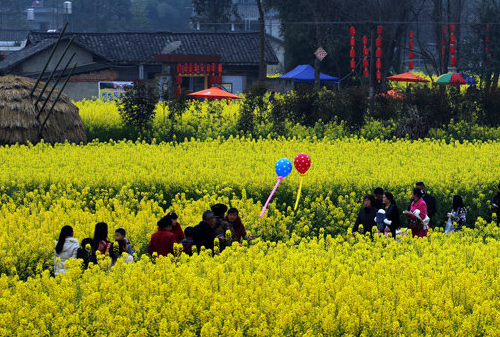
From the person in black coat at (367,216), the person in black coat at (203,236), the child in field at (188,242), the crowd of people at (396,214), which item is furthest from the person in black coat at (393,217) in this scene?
the child in field at (188,242)

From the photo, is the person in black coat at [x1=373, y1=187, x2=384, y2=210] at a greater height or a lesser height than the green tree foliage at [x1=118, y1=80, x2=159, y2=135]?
lesser

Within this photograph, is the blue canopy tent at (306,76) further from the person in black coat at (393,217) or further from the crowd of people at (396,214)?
the person in black coat at (393,217)

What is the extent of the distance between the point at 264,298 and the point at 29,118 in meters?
15.9

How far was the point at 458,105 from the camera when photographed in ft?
90.1

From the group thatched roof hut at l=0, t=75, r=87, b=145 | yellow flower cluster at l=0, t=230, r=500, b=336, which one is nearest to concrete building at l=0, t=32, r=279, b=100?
thatched roof hut at l=0, t=75, r=87, b=145

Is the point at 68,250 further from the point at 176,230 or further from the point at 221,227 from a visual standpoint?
the point at 221,227

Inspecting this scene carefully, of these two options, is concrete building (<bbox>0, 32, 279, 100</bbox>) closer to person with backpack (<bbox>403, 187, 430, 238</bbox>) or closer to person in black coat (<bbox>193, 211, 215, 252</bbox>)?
person with backpack (<bbox>403, 187, 430, 238</bbox>)

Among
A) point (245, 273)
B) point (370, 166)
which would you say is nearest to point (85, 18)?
point (370, 166)

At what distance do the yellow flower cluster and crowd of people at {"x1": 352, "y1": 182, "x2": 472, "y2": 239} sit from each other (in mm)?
2460

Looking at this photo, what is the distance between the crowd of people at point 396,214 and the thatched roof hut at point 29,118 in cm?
1252

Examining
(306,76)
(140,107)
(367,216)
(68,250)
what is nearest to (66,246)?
(68,250)

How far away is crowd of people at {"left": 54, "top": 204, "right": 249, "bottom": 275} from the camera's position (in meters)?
10.5

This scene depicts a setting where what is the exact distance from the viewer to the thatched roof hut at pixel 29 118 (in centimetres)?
2258

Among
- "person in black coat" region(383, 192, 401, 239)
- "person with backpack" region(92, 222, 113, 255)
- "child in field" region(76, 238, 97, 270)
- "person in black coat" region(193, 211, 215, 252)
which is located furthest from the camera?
"person in black coat" region(383, 192, 401, 239)
